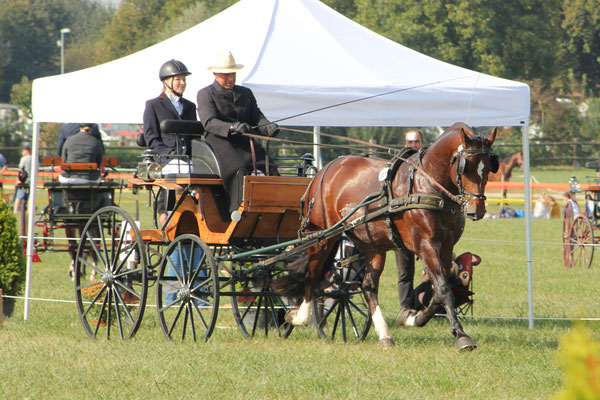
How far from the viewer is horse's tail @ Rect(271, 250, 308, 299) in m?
7.20

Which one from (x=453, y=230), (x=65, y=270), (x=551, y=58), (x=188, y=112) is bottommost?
(x=65, y=270)

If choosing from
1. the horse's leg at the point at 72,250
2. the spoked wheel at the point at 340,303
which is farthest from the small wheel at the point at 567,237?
the horse's leg at the point at 72,250

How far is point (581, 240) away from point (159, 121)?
8.42 meters

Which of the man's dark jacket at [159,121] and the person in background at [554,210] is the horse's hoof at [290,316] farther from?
the person in background at [554,210]

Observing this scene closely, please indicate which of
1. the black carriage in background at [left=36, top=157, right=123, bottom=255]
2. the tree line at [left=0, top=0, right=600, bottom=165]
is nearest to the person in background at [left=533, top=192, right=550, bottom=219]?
the tree line at [left=0, top=0, right=600, bottom=165]

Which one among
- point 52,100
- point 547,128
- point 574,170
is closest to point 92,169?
point 52,100

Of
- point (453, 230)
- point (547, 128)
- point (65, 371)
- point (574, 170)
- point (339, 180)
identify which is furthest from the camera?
point (547, 128)

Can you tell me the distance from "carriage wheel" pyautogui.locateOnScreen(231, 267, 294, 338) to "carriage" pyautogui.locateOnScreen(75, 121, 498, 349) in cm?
1

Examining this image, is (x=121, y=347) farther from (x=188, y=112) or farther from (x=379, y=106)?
(x=379, y=106)

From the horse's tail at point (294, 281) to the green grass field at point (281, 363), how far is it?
1.26 feet

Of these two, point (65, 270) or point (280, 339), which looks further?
point (65, 270)

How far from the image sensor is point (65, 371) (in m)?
5.73

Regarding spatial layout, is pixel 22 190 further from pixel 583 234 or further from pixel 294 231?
pixel 294 231

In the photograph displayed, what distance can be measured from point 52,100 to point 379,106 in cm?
299
